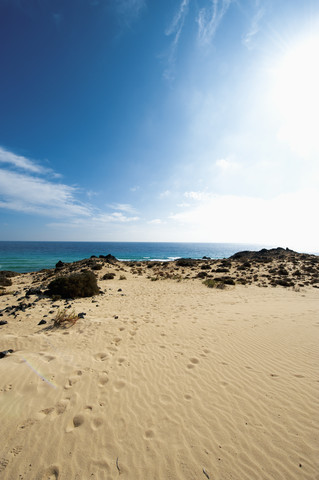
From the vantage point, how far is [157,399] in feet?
12.8

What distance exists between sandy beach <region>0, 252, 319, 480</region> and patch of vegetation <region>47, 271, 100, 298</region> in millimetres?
2985

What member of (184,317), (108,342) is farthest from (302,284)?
(108,342)

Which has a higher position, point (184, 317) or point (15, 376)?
point (15, 376)

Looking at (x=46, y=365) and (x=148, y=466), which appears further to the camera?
(x=46, y=365)

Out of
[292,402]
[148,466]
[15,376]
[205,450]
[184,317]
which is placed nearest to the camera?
[148,466]

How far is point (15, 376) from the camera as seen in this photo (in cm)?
424

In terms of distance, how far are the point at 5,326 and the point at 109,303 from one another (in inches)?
193

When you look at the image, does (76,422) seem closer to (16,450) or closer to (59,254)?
(16,450)

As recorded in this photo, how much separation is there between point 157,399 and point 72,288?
9.43m

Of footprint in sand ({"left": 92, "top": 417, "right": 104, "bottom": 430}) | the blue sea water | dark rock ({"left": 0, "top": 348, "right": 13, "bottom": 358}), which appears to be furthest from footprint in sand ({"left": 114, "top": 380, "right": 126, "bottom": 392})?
the blue sea water

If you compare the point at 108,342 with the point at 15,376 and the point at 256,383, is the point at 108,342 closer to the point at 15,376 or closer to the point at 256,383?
the point at 15,376

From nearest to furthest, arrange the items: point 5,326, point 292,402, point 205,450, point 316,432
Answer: point 205,450, point 316,432, point 292,402, point 5,326

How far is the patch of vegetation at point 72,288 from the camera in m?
11.4

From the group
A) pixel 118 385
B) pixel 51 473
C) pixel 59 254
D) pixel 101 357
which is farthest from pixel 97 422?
pixel 59 254
